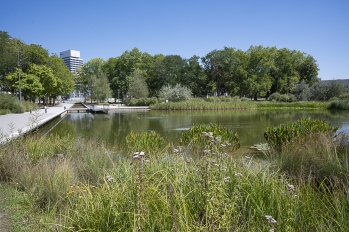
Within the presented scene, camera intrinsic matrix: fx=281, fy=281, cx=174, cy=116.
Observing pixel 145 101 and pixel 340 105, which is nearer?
pixel 340 105

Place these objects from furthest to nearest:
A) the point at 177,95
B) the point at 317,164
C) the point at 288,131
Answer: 1. the point at 177,95
2. the point at 288,131
3. the point at 317,164

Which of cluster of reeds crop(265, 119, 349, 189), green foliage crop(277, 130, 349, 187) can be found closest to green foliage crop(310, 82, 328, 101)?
cluster of reeds crop(265, 119, 349, 189)

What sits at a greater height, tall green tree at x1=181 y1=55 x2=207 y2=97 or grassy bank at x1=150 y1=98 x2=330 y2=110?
tall green tree at x1=181 y1=55 x2=207 y2=97

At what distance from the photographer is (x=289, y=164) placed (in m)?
4.73

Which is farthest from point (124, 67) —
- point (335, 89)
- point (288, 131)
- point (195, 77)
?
point (288, 131)

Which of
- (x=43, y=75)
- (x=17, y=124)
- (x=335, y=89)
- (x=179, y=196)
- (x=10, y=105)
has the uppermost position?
(x=43, y=75)

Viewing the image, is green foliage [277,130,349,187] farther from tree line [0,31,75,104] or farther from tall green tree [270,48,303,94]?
tall green tree [270,48,303,94]

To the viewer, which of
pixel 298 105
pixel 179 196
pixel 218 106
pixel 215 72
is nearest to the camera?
pixel 179 196

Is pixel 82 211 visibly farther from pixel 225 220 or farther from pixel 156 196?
pixel 225 220

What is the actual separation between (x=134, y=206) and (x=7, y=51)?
38677 mm

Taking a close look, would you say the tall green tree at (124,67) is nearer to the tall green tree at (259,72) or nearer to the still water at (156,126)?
the tall green tree at (259,72)

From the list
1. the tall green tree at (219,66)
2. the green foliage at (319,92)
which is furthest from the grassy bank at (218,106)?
the tall green tree at (219,66)

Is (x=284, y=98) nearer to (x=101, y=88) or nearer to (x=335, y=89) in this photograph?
(x=335, y=89)

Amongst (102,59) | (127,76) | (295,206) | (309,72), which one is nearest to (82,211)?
(295,206)
